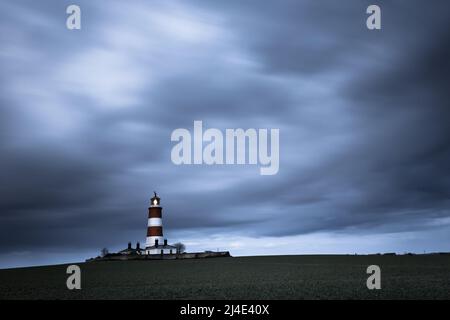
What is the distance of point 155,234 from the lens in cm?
8138

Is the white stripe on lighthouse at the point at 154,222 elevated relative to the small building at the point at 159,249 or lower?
elevated

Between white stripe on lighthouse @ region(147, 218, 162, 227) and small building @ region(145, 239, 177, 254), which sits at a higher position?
white stripe on lighthouse @ region(147, 218, 162, 227)

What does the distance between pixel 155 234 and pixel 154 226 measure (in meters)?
1.42

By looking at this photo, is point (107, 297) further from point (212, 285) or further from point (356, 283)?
point (356, 283)

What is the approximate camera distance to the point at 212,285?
2692 cm

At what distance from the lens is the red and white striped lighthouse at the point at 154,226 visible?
267ft

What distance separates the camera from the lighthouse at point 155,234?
81.4m

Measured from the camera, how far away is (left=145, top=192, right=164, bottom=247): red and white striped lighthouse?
8138cm

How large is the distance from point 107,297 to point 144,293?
202 cm

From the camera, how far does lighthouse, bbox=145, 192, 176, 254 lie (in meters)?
81.4

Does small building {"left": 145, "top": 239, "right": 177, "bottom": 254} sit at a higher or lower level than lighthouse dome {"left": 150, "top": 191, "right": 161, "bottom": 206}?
lower
